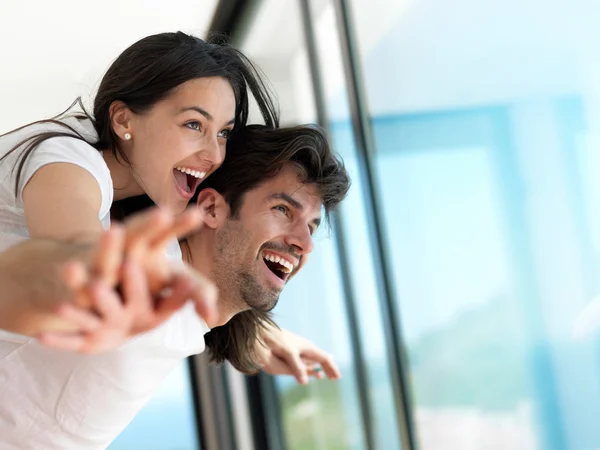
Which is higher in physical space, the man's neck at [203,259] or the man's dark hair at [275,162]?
the man's dark hair at [275,162]

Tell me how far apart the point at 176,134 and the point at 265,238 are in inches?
15.6

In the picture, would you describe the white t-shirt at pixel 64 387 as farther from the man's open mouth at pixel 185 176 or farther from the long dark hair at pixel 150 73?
the man's open mouth at pixel 185 176

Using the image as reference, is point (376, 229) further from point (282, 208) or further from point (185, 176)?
point (185, 176)

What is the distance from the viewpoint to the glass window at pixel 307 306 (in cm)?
313

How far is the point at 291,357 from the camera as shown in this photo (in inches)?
87.5

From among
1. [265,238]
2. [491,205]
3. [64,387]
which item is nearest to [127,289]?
[64,387]

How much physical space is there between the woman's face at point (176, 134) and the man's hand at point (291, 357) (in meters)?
0.64

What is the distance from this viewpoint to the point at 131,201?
184 centimetres

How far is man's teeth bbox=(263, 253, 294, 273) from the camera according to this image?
1.97 meters

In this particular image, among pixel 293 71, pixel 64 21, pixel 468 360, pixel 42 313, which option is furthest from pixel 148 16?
pixel 42 313

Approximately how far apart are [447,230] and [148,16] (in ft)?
7.02

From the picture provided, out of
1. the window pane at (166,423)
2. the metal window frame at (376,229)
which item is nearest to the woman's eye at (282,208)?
the metal window frame at (376,229)

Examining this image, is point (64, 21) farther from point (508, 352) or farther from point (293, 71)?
point (508, 352)

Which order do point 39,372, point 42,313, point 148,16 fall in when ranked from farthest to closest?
point 148,16
point 39,372
point 42,313
